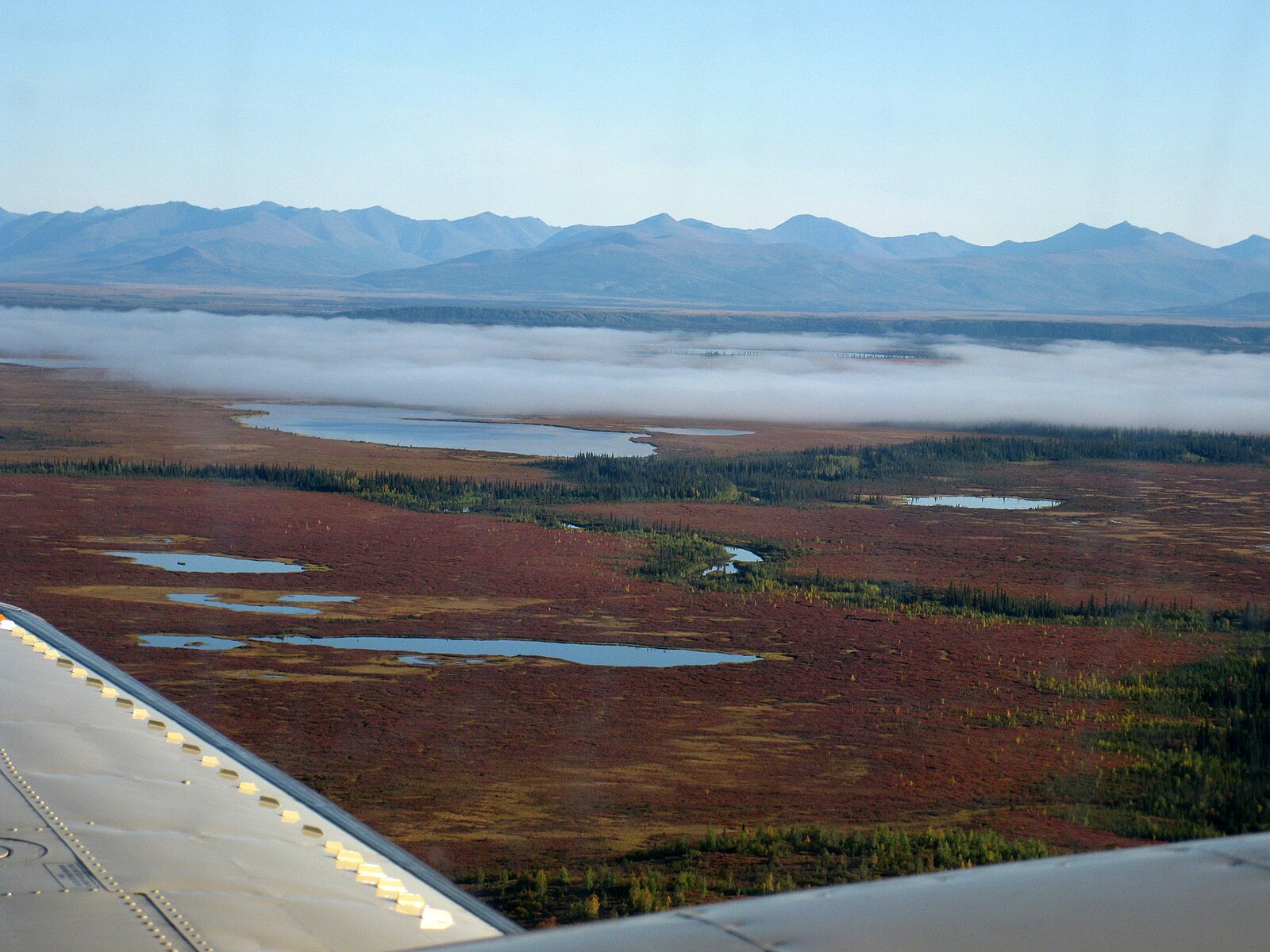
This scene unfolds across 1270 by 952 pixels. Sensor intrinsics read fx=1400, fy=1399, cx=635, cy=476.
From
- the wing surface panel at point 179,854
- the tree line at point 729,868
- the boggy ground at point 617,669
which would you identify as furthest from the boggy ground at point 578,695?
the wing surface panel at point 179,854

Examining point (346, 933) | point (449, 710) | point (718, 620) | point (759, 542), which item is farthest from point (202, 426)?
point (346, 933)

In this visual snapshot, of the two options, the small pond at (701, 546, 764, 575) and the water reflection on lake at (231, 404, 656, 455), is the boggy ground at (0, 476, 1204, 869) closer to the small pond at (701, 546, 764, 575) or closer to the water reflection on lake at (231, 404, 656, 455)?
the small pond at (701, 546, 764, 575)

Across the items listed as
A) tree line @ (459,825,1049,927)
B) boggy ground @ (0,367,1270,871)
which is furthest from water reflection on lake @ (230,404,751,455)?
tree line @ (459,825,1049,927)

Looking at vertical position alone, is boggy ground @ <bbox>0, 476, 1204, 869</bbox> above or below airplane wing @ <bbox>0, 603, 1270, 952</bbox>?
below

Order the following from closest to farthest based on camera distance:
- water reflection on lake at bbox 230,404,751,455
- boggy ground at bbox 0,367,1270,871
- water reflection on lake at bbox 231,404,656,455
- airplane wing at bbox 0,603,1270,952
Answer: airplane wing at bbox 0,603,1270,952 → boggy ground at bbox 0,367,1270,871 → water reflection on lake at bbox 231,404,656,455 → water reflection on lake at bbox 230,404,751,455

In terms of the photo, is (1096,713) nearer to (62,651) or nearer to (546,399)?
(62,651)

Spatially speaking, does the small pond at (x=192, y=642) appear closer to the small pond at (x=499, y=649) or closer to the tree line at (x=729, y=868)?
the small pond at (x=499, y=649)
